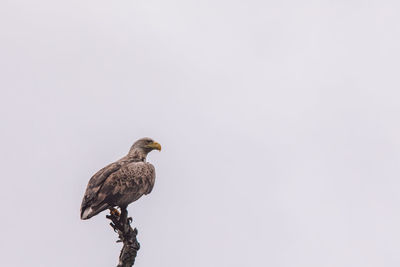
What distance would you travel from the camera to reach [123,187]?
12.3 meters

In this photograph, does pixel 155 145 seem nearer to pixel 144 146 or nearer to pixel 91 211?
pixel 144 146

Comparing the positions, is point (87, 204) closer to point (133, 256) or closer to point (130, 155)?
point (133, 256)

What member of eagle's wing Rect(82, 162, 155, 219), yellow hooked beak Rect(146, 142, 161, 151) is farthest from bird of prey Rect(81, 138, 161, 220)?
yellow hooked beak Rect(146, 142, 161, 151)

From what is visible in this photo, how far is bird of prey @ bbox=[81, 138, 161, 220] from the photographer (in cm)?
1162

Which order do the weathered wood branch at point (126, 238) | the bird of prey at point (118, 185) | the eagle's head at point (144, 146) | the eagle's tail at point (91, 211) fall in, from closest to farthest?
the weathered wood branch at point (126, 238) → the eagle's tail at point (91, 211) → the bird of prey at point (118, 185) → the eagle's head at point (144, 146)

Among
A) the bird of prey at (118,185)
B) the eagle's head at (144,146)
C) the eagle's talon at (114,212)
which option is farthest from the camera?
the eagle's head at (144,146)

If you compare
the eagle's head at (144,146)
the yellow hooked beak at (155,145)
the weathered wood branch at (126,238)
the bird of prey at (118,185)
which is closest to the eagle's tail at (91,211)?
the bird of prey at (118,185)

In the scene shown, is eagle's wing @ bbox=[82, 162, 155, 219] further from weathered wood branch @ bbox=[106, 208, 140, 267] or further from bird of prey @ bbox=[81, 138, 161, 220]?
weathered wood branch @ bbox=[106, 208, 140, 267]

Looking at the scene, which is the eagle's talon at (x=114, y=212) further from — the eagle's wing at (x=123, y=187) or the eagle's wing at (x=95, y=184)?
the eagle's wing at (x=95, y=184)

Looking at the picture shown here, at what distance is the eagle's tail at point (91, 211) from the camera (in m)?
11.4

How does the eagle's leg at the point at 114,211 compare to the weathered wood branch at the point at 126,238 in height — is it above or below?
above

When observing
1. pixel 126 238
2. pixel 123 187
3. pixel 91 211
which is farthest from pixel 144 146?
pixel 126 238

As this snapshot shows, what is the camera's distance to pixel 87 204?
38.1 feet

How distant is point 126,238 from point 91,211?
1272mm
